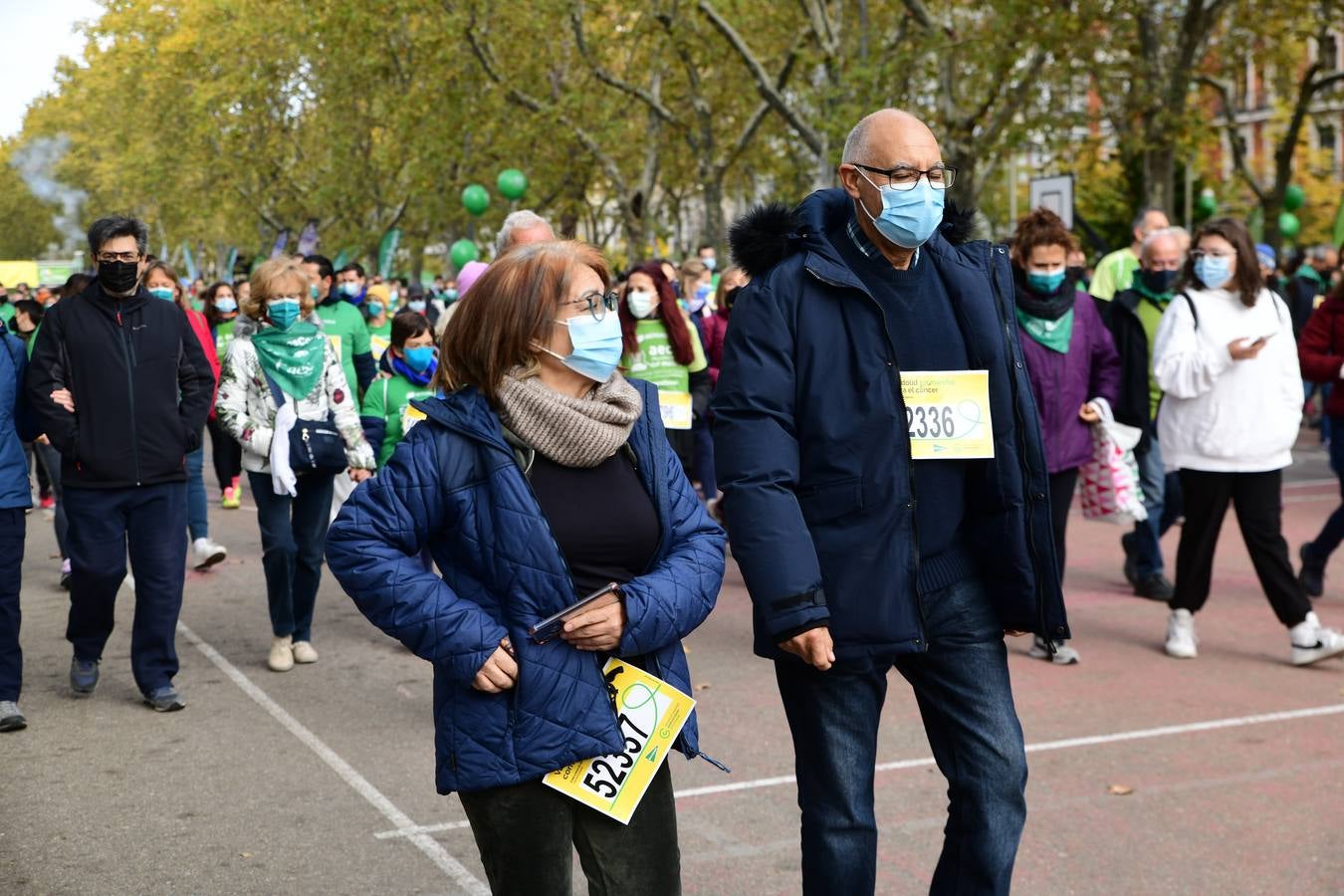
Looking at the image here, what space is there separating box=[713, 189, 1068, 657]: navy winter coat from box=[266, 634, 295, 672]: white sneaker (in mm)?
4778

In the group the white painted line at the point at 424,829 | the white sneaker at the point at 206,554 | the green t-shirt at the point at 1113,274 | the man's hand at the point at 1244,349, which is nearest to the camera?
the white painted line at the point at 424,829

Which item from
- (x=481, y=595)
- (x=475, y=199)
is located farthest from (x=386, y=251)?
(x=481, y=595)

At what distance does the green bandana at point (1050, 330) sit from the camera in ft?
24.5

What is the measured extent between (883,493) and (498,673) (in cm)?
96

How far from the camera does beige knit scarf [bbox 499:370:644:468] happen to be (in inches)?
132

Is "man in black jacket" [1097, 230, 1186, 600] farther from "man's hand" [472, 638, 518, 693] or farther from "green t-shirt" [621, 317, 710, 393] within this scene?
"man's hand" [472, 638, 518, 693]

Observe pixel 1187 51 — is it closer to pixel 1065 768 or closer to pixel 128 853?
pixel 1065 768

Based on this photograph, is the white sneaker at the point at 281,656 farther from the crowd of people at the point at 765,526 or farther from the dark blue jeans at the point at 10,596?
the crowd of people at the point at 765,526

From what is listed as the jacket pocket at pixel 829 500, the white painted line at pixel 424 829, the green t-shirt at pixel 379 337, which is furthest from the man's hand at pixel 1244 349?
the green t-shirt at pixel 379 337

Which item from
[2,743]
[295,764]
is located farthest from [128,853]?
[2,743]

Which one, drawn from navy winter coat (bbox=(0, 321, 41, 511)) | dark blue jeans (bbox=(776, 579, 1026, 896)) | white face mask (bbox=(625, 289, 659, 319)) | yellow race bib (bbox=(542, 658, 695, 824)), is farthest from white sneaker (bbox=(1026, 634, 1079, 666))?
yellow race bib (bbox=(542, 658, 695, 824))

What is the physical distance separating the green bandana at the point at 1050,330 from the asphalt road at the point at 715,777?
148 centimetres

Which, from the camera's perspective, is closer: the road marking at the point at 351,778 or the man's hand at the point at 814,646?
the man's hand at the point at 814,646

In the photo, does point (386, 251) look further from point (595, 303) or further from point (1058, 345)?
point (595, 303)
